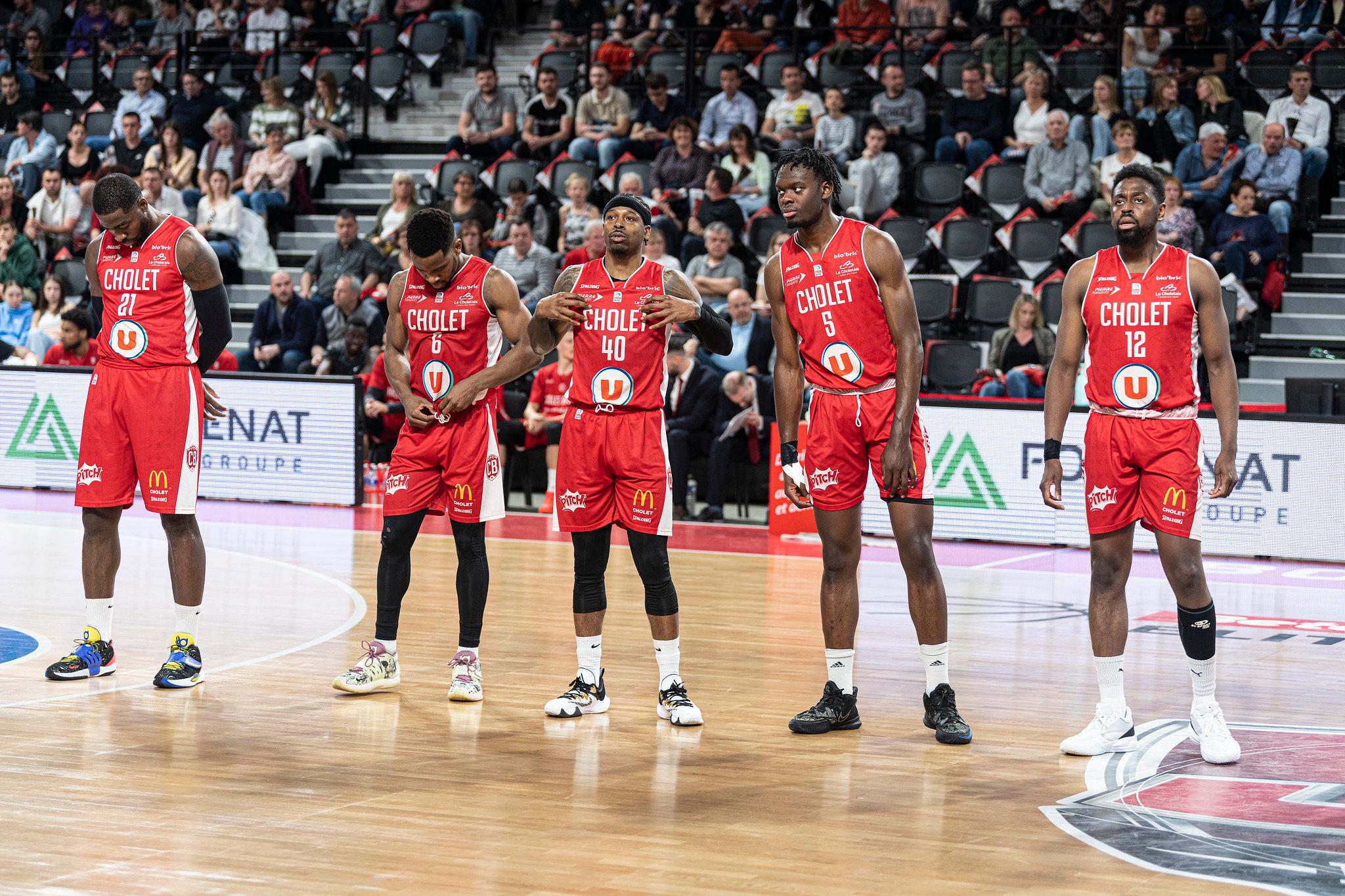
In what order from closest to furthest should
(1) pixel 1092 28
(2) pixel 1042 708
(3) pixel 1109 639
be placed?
(3) pixel 1109 639 → (2) pixel 1042 708 → (1) pixel 1092 28

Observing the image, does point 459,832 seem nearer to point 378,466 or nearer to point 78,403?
point 378,466

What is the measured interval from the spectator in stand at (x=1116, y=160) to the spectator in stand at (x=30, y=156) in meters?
12.1

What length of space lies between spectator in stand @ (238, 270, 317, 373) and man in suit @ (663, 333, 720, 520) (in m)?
4.06

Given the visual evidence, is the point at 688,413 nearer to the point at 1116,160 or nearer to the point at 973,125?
the point at 1116,160

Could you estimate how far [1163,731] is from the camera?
6223mm

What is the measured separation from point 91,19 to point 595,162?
9004mm

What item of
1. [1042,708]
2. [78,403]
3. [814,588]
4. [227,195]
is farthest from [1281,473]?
[227,195]

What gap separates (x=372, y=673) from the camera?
22.4ft

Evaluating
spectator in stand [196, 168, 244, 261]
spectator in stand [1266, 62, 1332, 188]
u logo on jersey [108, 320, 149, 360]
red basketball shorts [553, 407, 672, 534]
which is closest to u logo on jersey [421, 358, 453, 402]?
red basketball shorts [553, 407, 672, 534]

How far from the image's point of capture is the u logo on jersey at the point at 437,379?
6.86 metres

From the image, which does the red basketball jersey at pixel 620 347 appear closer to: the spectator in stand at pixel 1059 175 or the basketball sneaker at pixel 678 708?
the basketball sneaker at pixel 678 708

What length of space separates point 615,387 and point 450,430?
0.86 metres

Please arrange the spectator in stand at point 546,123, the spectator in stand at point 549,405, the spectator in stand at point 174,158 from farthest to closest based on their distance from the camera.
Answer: the spectator in stand at point 174,158 < the spectator in stand at point 546,123 < the spectator in stand at point 549,405

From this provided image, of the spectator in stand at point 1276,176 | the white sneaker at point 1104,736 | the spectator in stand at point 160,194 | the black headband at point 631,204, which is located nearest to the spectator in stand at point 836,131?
the spectator in stand at point 1276,176
